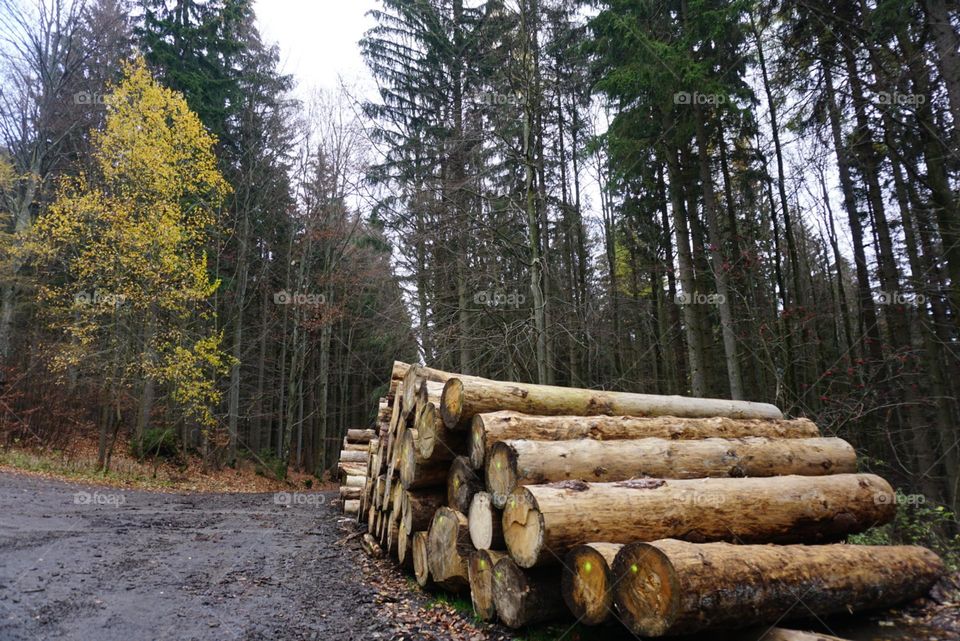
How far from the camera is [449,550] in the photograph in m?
4.78

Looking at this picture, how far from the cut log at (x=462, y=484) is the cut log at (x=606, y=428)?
148 millimetres

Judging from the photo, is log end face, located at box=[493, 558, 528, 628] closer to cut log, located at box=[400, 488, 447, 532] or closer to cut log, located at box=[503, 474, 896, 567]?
cut log, located at box=[503, 474, 896, 567]

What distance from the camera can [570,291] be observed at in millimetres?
16094

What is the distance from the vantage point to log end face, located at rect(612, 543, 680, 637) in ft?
9.91

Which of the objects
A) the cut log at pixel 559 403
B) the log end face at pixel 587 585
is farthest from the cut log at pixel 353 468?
the log end face at pixel 587 585

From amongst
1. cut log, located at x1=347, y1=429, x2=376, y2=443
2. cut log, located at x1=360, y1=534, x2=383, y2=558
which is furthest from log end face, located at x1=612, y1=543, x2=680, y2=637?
cut log, located at x1=347, y1=429, x2=376, y2=443

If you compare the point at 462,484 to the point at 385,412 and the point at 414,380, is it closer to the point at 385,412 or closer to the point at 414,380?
the point at 414,380

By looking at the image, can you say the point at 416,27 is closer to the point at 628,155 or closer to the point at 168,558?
the point at 628,155

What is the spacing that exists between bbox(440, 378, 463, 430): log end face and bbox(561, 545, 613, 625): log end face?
180cm

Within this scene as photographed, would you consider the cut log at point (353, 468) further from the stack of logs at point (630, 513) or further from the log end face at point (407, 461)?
the log end face at point (407, 461)

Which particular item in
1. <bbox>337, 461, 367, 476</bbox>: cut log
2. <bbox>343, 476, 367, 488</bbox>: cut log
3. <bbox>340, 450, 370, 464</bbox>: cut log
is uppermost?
<bbox>340, 450, 370, 464</bbox>: cut log

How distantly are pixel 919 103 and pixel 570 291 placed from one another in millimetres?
8975

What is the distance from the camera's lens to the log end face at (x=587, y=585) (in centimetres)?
334

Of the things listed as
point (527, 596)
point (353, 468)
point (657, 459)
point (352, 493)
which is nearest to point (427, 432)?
point (527, 596)
